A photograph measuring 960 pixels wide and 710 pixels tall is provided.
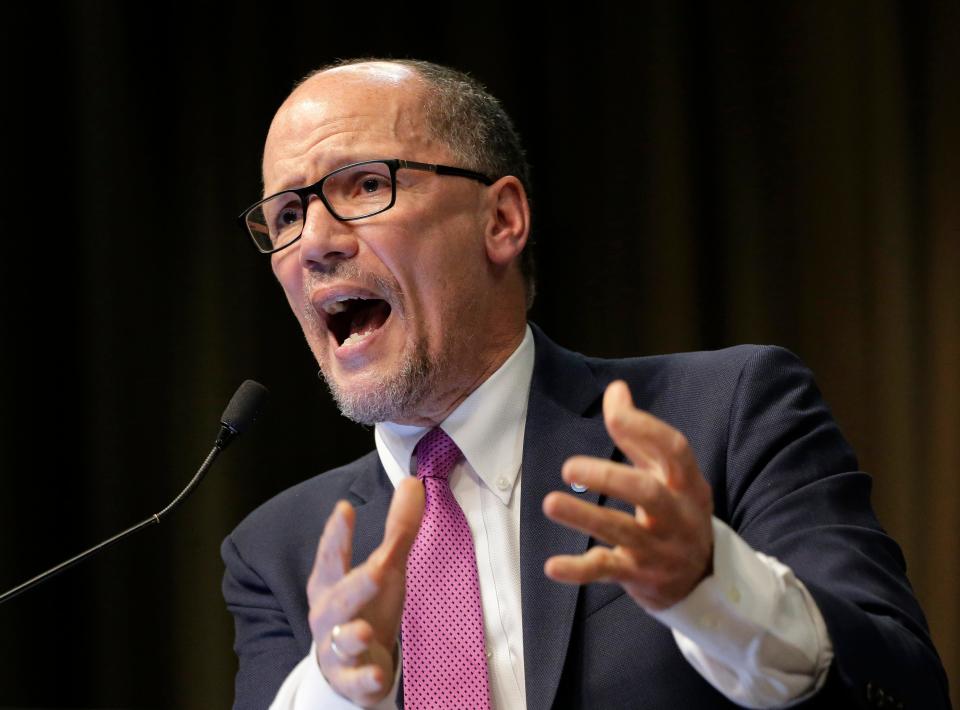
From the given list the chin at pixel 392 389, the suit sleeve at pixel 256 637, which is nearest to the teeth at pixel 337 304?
the chin at pixel 392 389

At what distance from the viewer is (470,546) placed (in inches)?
61.8

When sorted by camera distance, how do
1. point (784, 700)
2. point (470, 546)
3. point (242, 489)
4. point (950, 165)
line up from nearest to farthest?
point (784, 700) < point (470, 546) < point (950, 165) < point (242, 489)

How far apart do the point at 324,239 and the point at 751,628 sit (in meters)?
0.92

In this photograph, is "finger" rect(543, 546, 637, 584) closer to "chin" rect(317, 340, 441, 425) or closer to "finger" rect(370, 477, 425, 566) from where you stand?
"finger" rect(370, 477, 425, 566)

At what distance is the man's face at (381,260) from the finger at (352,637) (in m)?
0.60

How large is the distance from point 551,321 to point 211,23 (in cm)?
128

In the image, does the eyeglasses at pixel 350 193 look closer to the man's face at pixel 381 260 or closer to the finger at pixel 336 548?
the man's face at pixel 381 260

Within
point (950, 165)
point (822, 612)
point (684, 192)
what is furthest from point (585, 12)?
point (822, 612)

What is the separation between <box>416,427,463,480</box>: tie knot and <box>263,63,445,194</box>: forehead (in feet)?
1.45

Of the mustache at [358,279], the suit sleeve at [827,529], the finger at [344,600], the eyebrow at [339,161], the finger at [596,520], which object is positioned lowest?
the suit sleeve at [827,529]

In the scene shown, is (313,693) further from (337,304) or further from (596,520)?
(337,304)

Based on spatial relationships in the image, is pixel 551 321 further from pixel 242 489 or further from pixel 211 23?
pixel 211 23

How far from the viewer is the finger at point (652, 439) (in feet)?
3.17

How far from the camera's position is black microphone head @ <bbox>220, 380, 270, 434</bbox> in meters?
1.68
